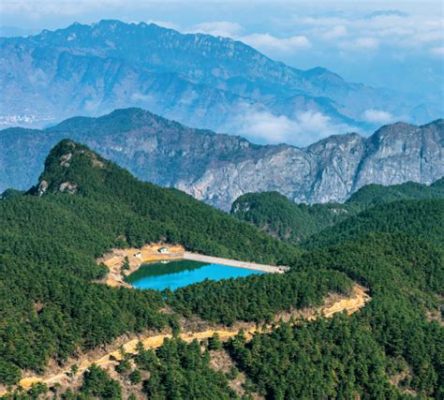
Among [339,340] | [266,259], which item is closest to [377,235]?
[266,259]

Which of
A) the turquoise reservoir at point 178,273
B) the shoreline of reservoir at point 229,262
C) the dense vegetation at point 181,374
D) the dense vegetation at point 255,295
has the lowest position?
the dense vegetation at point 181,374

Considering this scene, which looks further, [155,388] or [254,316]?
[254,316]

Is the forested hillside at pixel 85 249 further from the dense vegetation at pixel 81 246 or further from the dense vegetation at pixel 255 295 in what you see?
the dense vegetation at pixel 255 295

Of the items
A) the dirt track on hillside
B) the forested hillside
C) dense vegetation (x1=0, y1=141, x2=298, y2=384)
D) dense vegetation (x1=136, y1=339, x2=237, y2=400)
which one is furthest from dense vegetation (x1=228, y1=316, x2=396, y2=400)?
dense vegetation (x1=0, y1=141, x2=298, y2=384)

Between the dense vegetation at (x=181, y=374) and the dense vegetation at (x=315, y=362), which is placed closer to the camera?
the dense vegetation at (x=181, y=374)

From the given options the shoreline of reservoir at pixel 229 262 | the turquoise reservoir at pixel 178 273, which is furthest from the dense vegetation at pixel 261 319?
the shoreline of reservoir at pixel 229 262

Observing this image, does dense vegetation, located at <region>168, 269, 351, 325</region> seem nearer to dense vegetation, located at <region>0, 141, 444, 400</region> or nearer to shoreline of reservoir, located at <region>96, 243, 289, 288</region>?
dense vegetation, located at <region>0, 141, 444, 400</region>

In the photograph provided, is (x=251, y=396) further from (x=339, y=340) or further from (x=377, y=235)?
(x=377, y=235)

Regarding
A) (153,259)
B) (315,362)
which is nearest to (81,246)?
(153,259)

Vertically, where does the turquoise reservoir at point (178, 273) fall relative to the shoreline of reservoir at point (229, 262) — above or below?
below
